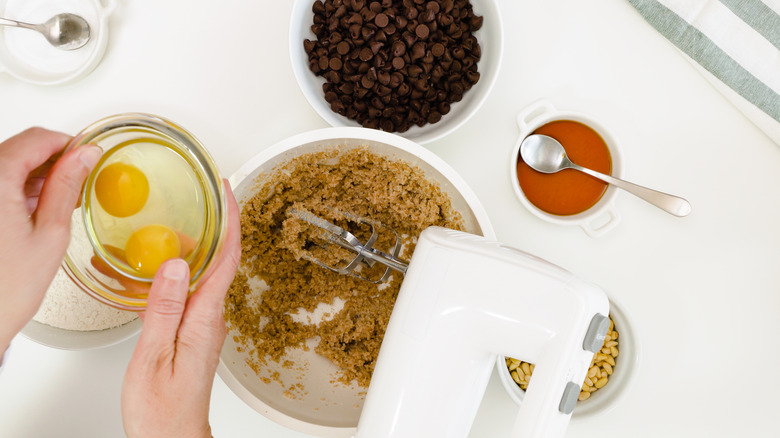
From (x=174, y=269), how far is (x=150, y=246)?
0.06 m

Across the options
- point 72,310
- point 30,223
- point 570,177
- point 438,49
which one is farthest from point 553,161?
point 72,310

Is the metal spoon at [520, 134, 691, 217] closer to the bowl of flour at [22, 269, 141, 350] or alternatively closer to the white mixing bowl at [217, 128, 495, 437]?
the white mixing bowl at [217, 128, 495, 437]

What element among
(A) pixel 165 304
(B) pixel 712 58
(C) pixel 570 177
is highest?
(B) pixel 712 58

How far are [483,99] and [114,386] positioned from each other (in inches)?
36.0

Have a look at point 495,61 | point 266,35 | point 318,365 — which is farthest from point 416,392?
point 266,35

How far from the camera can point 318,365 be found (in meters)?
0.99

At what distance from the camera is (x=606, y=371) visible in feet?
3.19

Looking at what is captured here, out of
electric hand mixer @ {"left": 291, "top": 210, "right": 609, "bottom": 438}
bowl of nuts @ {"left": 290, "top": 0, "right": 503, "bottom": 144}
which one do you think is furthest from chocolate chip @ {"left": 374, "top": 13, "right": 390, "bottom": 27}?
electric hand mixer @ {"left": 291, "top": 210, "right": 609, "bottom": 438}

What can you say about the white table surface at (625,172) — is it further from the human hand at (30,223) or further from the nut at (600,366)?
the human hand at (30,223)

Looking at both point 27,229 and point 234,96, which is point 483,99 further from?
point 27,229

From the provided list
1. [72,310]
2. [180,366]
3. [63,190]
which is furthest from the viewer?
[72,310]

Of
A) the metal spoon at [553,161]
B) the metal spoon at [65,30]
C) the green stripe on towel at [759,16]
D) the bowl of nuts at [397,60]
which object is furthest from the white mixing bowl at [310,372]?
the green stripe on towel at [759,16]

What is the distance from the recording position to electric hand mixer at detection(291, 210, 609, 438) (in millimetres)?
593

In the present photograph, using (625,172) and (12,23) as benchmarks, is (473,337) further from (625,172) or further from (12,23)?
(12,23)
